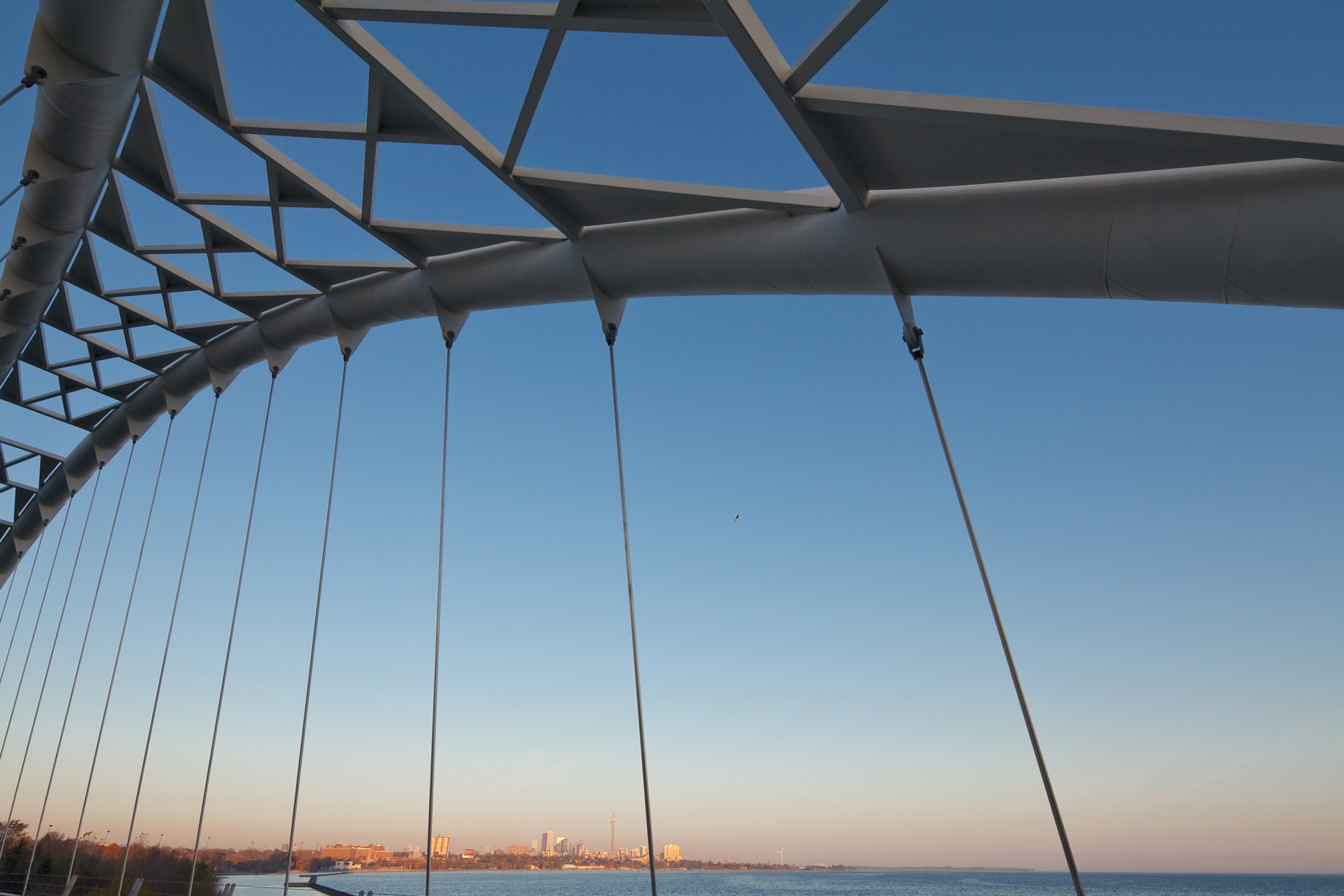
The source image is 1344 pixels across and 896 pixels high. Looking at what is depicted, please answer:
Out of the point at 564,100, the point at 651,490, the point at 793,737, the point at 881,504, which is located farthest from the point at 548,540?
the point at 564,100

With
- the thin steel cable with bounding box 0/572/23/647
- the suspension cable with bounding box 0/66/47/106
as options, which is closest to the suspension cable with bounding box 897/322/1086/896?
the suspension cable with bounding box 0/66/47/106

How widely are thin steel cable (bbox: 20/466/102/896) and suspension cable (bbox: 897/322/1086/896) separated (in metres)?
19.5

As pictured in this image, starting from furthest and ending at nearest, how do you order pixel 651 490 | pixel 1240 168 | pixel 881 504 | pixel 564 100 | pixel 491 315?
pixel 651 490 → pixel 491 315 → pixel 881 504 → pixel 564 100 → pixel 1240 168

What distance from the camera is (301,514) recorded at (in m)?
33.2

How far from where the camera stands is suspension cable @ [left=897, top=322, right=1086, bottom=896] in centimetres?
392

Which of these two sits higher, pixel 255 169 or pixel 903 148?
pixel 255 169

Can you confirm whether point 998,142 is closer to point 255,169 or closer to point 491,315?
point 255,169

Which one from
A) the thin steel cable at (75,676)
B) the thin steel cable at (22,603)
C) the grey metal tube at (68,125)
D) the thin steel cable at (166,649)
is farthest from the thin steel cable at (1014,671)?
the thin steel cable at (22,603)

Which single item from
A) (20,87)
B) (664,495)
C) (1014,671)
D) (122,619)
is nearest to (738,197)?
(1014,671)

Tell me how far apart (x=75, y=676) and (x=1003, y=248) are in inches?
941

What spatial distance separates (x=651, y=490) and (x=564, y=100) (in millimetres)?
82015

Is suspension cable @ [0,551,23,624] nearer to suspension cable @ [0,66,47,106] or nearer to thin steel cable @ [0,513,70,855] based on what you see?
thin steel cable @ [0,513,70,855]

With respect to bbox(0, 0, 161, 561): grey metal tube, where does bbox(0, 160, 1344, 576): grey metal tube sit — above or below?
below

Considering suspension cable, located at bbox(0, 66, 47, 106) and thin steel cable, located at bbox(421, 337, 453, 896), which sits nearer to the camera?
suspension cable, located at bbox(0, 66, 47, 106)
